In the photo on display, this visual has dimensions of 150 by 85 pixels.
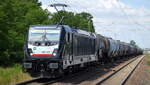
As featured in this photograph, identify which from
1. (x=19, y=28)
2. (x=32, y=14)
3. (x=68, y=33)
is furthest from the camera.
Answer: (x=32, y=14)

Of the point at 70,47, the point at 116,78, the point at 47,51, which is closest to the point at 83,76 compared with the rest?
the point at 116,78

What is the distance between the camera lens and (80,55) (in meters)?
22.2

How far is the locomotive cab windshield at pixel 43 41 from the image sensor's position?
17.4 m

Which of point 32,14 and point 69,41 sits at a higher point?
point 32,14

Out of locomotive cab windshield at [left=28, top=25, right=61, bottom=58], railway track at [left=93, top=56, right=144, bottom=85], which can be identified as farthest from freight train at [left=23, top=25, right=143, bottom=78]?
railway track at [left=93, top=56, right=144, bottom=85]

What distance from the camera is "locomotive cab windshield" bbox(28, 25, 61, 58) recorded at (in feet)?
57.2

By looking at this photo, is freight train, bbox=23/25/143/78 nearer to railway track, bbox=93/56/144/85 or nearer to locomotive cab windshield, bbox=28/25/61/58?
locomotive cab windshield, bbox=28/25/61/58

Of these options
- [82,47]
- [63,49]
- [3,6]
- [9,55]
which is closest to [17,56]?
[9,55]

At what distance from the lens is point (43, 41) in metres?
Answer: 17.8

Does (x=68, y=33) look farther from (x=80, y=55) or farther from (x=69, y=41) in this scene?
(x=80, y=55)

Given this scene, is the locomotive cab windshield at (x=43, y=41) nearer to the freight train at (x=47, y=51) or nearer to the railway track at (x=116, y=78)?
the freight train at (x=47, y=51)

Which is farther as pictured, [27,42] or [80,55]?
[80,55]

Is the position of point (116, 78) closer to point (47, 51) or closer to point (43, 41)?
point (47, 51)

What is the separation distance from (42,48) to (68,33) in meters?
2.00
